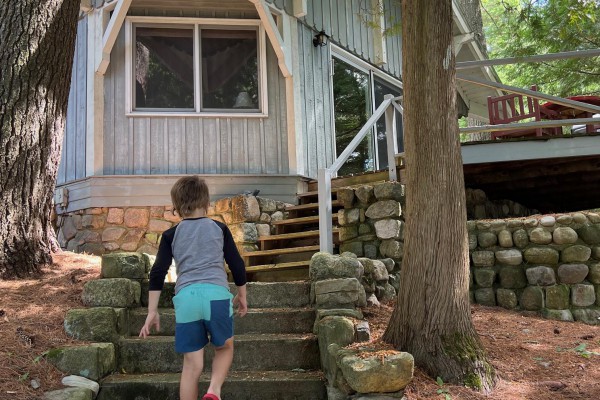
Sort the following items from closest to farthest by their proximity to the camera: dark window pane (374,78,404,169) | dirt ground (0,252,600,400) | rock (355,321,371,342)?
dirt ground (0,252,600,400)
rock (355,321,371,342)
dark window pane (374,78,404,169)

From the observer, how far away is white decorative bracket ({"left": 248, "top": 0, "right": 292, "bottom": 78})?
24.6 ft

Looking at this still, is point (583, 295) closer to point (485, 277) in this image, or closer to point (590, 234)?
point (590, 234)

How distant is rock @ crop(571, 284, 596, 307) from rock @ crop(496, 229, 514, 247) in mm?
742

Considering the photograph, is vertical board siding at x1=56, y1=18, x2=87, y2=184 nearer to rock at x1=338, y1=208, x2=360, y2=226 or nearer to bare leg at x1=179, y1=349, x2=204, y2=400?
rock at x1=338, y1=208, x2=360, y2=226

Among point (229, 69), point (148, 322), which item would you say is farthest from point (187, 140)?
point (148, 322)

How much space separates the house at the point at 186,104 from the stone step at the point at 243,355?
11.7 ft

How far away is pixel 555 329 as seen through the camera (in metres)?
4.95

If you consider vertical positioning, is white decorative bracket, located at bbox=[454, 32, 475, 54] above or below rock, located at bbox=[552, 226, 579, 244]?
above

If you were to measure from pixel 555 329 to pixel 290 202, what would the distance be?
3766 millimetres

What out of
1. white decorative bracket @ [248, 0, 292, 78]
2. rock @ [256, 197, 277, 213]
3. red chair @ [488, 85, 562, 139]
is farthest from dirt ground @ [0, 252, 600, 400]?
white decorative bracket @ [248, 0, 292, 78]

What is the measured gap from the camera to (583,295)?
5598 mm

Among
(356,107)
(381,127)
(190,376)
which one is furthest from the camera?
(381,127)

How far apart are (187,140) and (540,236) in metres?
4.54

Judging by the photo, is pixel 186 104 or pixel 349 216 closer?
pixel 349 216
